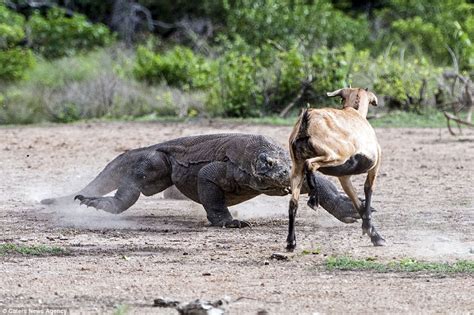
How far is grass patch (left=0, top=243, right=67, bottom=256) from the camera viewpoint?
8.34 m

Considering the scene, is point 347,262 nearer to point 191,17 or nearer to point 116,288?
point 116,288

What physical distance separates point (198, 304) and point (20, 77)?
1730 cm

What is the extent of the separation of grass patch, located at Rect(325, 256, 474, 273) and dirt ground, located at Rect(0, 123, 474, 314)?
4.7 inches

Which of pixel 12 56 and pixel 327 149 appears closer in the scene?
pixel 327 149

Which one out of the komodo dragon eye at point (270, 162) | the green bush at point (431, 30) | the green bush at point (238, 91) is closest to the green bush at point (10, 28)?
the green bush at point (238, 91)

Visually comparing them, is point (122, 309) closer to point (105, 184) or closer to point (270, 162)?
point (270, 162)

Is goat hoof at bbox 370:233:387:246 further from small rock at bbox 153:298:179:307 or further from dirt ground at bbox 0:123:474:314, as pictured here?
small rock at bbox 153:298:179:307

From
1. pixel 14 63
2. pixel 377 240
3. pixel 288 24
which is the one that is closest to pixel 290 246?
pixel 377 240

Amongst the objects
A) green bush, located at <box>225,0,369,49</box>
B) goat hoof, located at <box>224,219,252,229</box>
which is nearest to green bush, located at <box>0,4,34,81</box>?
green bush, located at <box>225,0,369,49</box>

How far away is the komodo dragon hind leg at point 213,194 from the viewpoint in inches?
390

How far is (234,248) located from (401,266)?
4.80ft

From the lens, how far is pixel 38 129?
19.1 m

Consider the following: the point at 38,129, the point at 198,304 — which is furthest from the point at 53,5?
the point at 198,304

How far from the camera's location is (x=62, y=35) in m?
27.2
